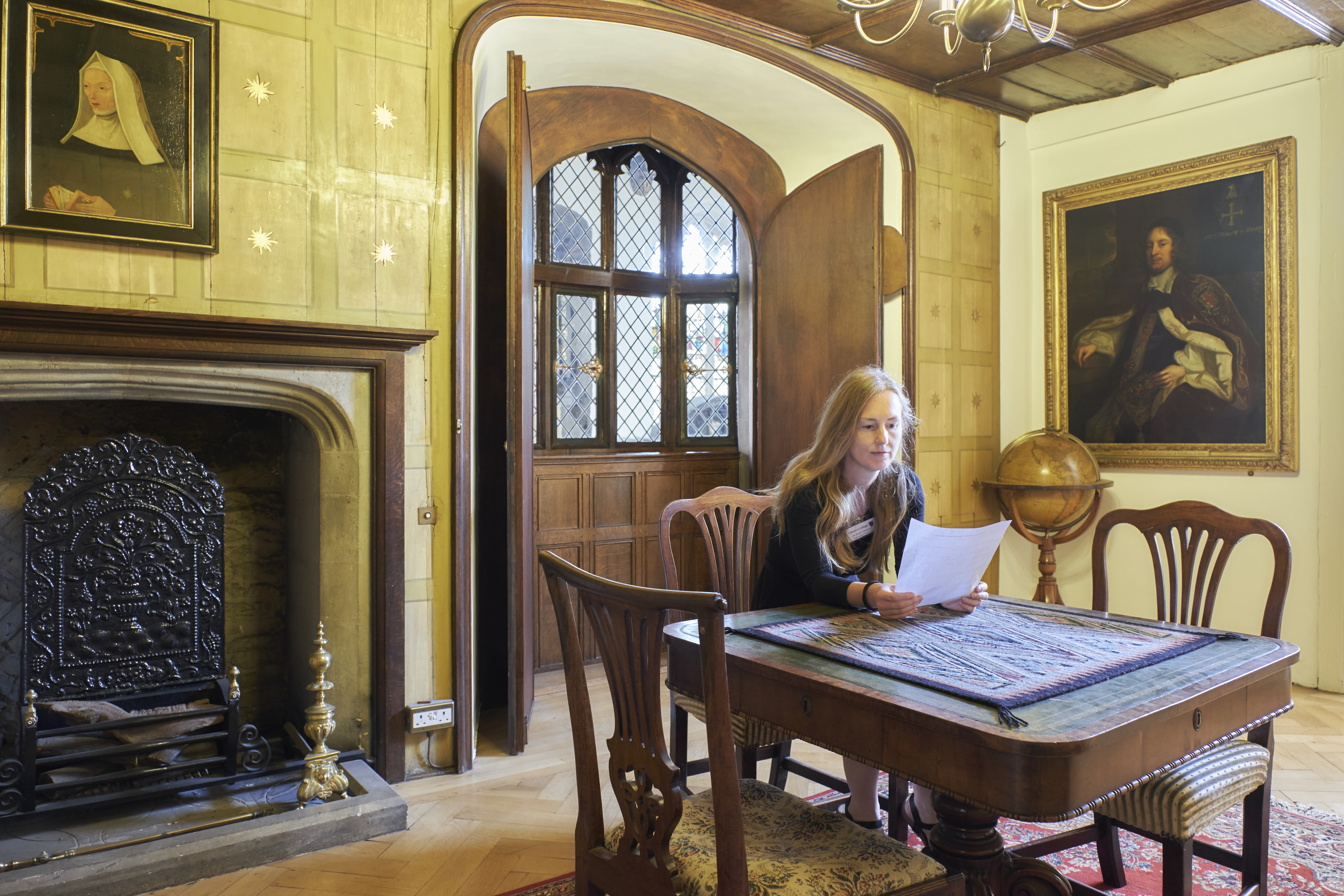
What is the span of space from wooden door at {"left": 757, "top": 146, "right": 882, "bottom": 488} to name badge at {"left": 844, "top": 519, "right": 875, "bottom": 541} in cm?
204

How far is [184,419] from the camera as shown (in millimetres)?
3535

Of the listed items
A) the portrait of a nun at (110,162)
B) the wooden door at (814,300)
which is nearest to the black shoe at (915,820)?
the wooden door at (814,300)

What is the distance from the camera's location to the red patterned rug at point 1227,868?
2.59 m

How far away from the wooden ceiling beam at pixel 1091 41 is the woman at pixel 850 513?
Answer: 270cm

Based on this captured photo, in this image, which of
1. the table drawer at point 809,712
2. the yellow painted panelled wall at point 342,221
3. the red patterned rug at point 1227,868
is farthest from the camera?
the yellow painted panelled wall at point 342,221

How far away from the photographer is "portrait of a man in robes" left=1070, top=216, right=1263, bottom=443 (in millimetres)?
4793

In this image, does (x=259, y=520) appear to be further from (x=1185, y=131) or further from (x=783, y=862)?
(x=1185, y=131)

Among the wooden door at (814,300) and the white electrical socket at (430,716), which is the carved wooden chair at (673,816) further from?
the wooden door at (814,300)

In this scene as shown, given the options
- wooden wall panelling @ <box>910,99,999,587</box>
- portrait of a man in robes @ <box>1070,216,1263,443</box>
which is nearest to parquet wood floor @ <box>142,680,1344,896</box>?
portrait of a man in robes @ <box>1070,216,1263,443</box>

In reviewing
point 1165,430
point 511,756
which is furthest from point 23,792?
point 1165,430

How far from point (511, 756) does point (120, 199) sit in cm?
248

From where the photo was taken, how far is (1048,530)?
16.8 feet

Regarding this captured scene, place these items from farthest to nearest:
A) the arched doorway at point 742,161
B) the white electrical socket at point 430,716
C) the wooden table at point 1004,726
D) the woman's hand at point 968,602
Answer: the arched doorway at point 742,161
the white electrical socket at point 430,716
the woman's hand at point 968,602
the wooden table at point 1004,726

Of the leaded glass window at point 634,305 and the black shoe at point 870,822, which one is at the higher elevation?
the leaded glass window at point 634,305
